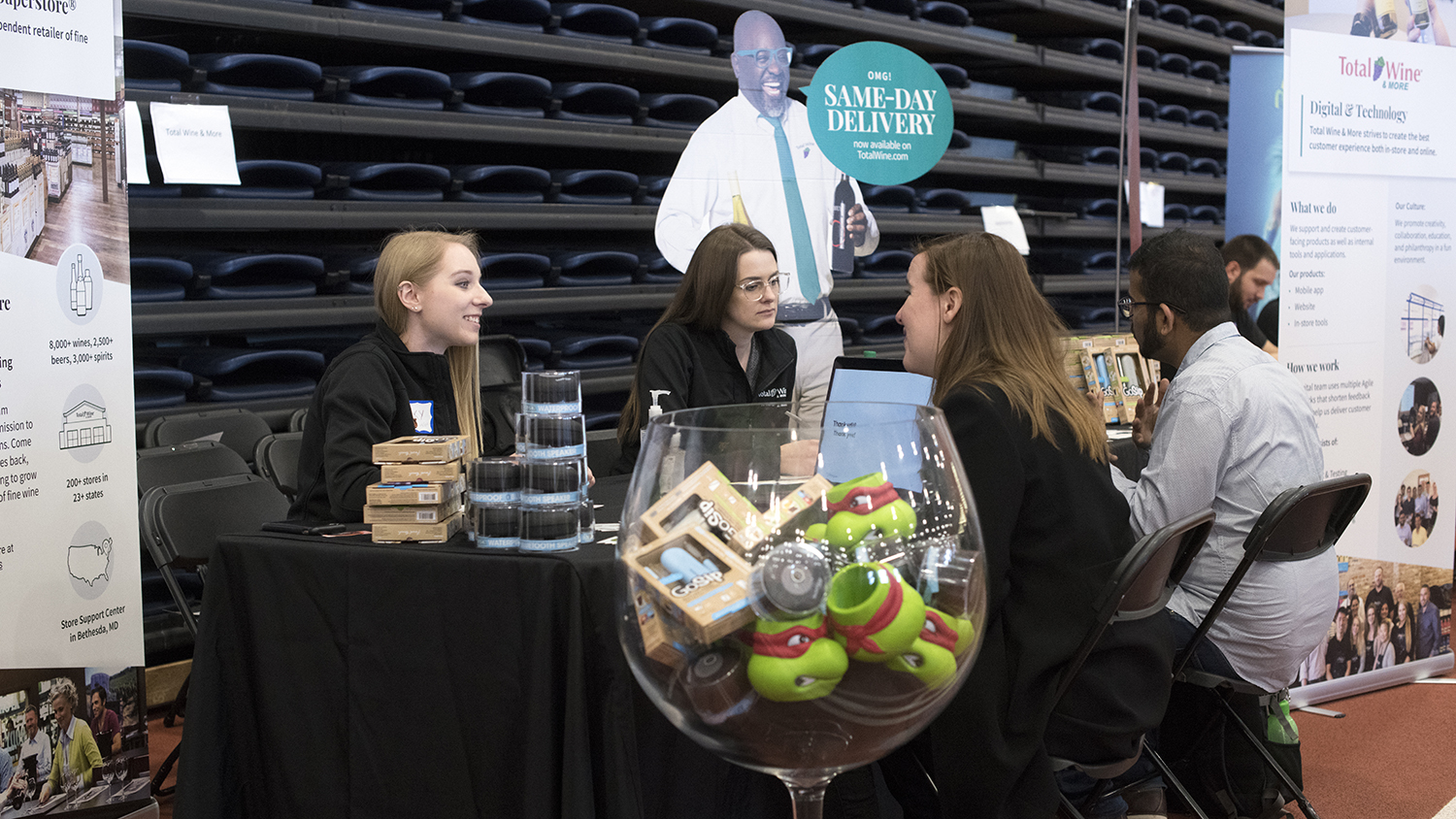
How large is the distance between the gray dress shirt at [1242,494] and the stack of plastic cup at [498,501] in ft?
5.21

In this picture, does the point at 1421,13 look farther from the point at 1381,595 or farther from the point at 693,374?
the point at 693,374

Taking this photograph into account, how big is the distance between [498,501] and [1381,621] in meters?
3.56

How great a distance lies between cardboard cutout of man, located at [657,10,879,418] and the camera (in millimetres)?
4656

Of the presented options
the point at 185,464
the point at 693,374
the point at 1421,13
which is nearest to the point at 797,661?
the point at 693,374

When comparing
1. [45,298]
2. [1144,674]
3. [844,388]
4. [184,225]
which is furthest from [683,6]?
[1144,674]

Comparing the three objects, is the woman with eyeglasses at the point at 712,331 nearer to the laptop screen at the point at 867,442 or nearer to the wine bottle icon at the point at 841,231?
the wine bottle icon at the point at 841,231

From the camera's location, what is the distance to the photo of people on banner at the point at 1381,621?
4094 millimetres

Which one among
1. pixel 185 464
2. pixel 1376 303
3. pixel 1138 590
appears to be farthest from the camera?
pixel 1376 303

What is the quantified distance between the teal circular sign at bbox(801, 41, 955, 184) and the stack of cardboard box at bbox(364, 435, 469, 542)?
3.07m

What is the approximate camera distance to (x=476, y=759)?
6.88 ft

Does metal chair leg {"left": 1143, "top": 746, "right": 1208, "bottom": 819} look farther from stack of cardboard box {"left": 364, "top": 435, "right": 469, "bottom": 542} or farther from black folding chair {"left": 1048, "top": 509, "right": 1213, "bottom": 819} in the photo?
stack of cardboard box {"left": 364, "top": 435, "right": 469, "bottom": 542}

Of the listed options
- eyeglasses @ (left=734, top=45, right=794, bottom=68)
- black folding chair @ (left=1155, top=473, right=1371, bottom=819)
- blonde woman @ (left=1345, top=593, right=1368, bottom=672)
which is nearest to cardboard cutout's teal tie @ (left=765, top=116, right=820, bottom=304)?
eyeglasses @ (left=734, top=45, right=794, bottom=68)

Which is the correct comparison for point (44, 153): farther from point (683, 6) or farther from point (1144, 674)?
point (683, 6)

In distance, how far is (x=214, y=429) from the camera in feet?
12.5
